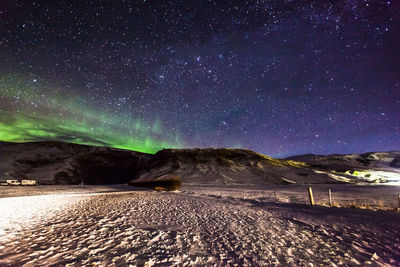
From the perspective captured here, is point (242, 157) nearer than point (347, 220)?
No

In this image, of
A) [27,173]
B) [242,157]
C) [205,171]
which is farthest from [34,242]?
[27,173]

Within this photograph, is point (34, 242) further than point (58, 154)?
No

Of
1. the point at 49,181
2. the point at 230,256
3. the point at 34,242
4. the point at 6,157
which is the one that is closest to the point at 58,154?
the point at 6,157

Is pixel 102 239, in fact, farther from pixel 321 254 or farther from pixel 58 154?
pixel 58 154

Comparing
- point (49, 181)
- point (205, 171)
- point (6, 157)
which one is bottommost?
point (49, 181)

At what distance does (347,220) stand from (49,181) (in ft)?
150

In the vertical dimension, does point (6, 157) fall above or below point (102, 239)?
above

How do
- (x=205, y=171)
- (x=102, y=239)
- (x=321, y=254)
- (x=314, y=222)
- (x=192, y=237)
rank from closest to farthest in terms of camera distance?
(x=321, y=254), (x=102, y=239), (x=192, y=237), (x=314, y=222), (x=205, y=171)

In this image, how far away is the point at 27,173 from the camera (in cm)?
3850

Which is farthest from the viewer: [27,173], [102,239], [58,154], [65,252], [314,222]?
[58,154]

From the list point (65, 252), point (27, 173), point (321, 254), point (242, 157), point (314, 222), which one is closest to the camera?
point (65, 252)

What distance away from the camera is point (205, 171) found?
3369cm

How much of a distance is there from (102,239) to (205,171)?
29.9 metres

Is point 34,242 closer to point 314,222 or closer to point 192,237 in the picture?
point 192,237
